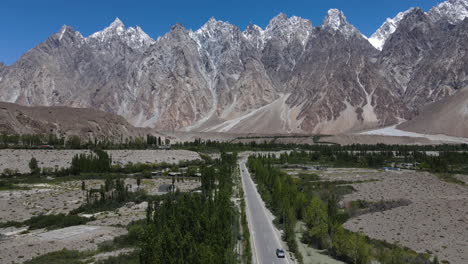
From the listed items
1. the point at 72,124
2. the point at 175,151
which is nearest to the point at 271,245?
the point at 175,151

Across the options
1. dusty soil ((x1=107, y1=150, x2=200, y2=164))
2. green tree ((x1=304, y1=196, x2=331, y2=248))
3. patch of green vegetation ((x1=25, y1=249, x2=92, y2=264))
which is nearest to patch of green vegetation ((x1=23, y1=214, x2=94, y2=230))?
patch of green vegetation ((x1=25, y1=249, x2=92, y2=264))

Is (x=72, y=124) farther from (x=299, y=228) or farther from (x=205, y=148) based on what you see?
(x=299, y=228)

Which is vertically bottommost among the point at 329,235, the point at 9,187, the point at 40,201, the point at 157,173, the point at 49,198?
the point at 329,235

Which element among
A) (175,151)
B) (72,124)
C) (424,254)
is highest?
(72,124)

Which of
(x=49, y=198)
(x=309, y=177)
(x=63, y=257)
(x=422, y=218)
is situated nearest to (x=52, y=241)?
(x=63, y=257)

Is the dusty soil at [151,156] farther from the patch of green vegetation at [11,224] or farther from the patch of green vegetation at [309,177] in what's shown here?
the patch of green vegetation at [11,224]

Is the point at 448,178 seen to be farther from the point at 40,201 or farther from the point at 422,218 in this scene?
the point at 40,201

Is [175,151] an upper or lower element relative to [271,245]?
upper
